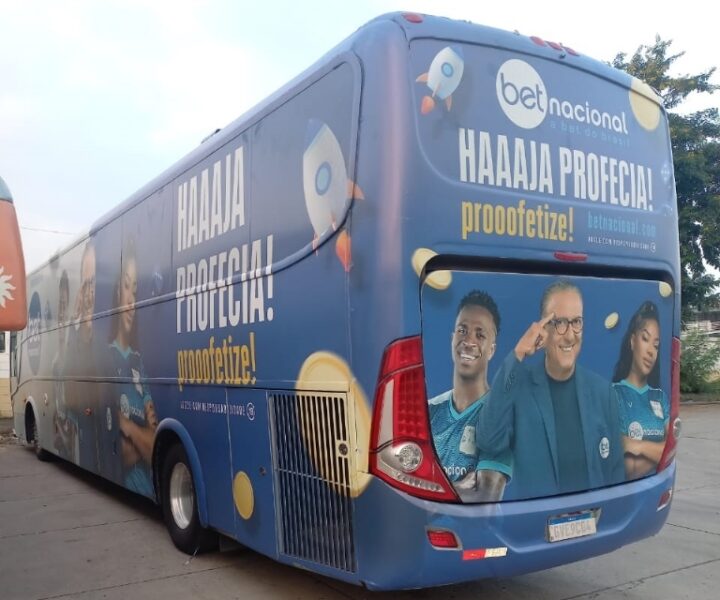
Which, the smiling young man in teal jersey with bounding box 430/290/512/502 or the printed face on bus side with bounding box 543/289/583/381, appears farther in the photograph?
the printed face on bus side with bounding box 543/289/583/381

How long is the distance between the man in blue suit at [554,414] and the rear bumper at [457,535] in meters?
0.14

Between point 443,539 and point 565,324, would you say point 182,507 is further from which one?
point 565,324

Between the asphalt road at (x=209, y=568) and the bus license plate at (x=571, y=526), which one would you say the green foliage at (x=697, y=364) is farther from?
the bus license plate at (x=571, y=526)

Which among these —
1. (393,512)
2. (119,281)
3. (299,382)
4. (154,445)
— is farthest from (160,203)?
(393,512)

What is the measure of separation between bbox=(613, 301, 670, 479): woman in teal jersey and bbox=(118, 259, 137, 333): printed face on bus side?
4.69 m

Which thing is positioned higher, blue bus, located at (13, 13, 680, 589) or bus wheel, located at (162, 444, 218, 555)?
blue bus, located at (13, 13, 680, 589)

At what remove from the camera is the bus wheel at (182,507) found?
5867mm

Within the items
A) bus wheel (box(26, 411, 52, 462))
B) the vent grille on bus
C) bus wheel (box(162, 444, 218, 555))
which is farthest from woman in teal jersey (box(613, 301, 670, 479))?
bus wheel (box(26, 411, 52, 462))

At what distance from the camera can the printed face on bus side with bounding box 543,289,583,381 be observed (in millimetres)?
4152

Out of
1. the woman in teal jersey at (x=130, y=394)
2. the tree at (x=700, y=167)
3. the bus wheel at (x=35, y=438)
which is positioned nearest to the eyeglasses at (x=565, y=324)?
the woman in teal jersey at (x=130, y=394)

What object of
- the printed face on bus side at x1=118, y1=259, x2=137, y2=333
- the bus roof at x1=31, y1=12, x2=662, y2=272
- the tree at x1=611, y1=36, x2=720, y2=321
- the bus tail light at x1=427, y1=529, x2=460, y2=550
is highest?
the tree at x1=611, y1=36, x2=720, y2=321

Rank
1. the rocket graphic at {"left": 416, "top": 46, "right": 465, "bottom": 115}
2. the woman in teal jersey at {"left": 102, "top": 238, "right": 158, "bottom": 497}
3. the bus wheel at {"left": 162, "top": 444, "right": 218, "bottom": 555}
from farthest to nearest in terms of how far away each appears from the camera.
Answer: the woman in teal jersey at {"left": 102, "top": 238, "right": 158, "bottom": 497} → the bus wheel at {"left": 162, "top": 444, "right": 218, "bottom": 555} → the rocket graphic at {"left": 416, "top": 46, "right": 465, "bottom": 115}

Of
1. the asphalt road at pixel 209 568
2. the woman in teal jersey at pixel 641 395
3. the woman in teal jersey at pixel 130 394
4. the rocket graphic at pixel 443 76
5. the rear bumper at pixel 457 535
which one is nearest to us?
the rear bumper at pixel 457 535

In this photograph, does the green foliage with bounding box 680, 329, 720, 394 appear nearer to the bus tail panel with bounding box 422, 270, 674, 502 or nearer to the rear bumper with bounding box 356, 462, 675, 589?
the bus tail panel with bounding box 422, 270, 674, 502
